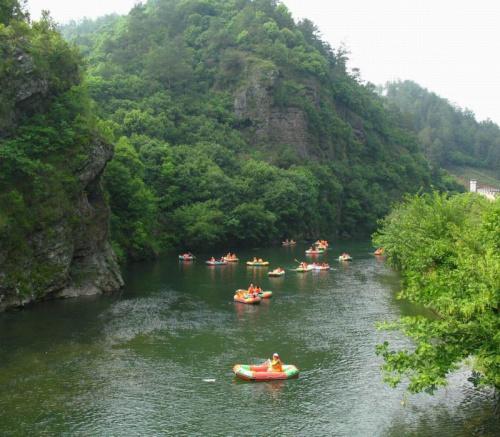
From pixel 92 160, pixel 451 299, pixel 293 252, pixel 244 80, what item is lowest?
pixel 293 252

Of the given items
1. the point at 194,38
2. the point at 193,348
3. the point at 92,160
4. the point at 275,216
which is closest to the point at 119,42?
the point at 194,38

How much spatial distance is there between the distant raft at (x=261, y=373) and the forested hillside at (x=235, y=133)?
36606mm

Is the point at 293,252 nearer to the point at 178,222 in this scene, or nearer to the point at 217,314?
the point at 178,222

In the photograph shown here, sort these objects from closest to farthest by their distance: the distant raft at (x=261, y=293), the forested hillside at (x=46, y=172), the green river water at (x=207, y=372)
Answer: the green river water at (x=207, y=372)
the forested hillside at (x=46, y=172)
the distant raft at (x=261, y=293)

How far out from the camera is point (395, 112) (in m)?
177

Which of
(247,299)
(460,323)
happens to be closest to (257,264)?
(247,299)

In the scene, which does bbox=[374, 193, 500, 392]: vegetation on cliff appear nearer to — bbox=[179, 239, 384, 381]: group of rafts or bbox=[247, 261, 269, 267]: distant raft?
bbox=[179, 239, 384, 381]: group of rafts

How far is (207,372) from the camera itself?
97.3ft

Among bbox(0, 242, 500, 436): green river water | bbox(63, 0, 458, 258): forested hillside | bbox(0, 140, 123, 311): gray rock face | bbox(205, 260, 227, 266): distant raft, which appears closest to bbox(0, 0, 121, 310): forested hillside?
A: bbox(0, 140, 123, 311): gray rock face

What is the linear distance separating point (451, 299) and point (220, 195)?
66.7m

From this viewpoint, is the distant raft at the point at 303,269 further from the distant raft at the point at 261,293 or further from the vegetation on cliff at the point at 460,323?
the vegetation on cliff at the point at 460,323

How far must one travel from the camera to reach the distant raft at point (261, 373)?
28.5 meters

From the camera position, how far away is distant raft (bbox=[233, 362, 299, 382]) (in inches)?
1124

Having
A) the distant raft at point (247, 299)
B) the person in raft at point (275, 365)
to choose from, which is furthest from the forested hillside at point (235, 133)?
the person in raft at point (275, 365)
